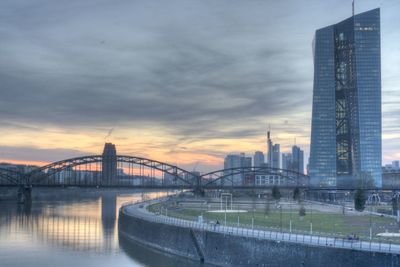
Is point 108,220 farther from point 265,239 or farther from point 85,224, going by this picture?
point 265,239

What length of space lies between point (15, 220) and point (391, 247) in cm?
8460

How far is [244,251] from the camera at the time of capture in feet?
182

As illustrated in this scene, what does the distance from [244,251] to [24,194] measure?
13245 centimetres

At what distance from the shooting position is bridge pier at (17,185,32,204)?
Result: 17038 centimetres

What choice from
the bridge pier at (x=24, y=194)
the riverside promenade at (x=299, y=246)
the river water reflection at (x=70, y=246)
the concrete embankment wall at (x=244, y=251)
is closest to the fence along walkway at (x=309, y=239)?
the riverside promenade at (x=299, y=246)

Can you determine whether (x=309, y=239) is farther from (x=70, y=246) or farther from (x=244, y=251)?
(x=70, y=246)

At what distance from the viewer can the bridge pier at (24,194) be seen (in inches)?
6708

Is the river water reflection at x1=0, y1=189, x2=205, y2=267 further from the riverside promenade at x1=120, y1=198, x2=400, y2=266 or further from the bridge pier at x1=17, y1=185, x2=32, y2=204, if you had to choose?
the bridge pier at x1=17, y1=185, x2=32, y2=204

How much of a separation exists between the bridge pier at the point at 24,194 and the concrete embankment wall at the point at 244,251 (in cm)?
10188

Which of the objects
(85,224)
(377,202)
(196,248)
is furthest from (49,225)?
(377,202)

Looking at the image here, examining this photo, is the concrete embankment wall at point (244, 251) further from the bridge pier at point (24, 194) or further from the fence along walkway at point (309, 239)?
the bridge pier at point (24, 194)

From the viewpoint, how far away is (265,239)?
177 ft

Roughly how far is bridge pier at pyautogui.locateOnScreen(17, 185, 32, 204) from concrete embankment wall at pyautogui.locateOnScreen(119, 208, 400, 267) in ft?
334

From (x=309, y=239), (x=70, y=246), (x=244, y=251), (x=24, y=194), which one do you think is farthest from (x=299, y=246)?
(x=24, y=194)
